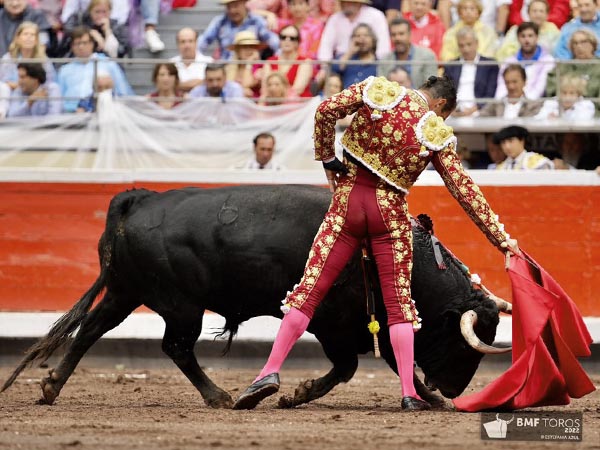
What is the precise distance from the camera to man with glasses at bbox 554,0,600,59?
10234mm

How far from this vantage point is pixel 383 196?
6.42 metres

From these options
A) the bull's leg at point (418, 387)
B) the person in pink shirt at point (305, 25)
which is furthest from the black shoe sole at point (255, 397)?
the person in pink shirt at point (305, 25)

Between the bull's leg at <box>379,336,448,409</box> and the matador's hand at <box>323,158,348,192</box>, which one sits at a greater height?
the matador's hand at <box>323,158,348,192</box>

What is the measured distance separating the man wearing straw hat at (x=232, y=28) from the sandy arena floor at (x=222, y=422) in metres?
3.29

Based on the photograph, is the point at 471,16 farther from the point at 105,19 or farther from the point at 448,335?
the point at 448,335

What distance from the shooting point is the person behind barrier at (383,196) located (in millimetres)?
6320

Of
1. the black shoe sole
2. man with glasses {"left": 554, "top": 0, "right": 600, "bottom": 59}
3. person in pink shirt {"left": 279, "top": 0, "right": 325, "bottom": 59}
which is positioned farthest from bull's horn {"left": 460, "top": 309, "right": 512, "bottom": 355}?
person in pink shirt {"left": 279, "top": 0, "right": 325, "bottom": 59}

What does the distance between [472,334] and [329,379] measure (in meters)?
0.84

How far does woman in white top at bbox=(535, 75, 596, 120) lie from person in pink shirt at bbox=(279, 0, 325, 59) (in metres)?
1.84

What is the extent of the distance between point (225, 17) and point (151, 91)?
1.28 m

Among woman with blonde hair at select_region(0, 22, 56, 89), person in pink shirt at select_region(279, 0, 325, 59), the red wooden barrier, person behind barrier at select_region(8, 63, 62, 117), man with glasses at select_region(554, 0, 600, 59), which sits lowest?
the red wooden barrier

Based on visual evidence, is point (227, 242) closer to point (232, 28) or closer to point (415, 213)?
point (415, 213)

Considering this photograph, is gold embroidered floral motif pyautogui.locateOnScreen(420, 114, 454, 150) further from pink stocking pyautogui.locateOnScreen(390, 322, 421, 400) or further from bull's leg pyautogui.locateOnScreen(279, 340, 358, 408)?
bull's leg pyautogui.locateOnScreen(279, 340, 358, 408)

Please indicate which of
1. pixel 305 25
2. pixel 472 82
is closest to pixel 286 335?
pixel 472 82
